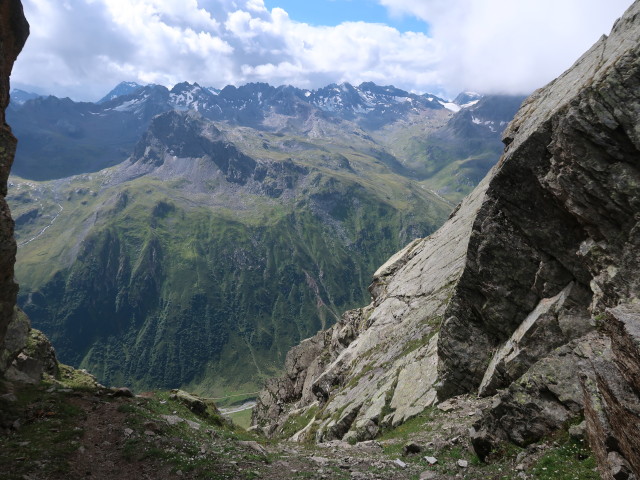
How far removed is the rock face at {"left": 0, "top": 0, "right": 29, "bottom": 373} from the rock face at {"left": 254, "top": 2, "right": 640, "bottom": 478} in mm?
33590


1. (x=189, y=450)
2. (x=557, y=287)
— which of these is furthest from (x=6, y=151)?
(x=557, y=287)

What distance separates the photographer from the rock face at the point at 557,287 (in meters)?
16.7

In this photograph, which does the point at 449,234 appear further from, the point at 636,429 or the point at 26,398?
the point at 26,398

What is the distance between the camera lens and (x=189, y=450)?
2628 cm

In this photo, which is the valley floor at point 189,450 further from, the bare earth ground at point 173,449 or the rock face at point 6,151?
the rock face at point 6,151

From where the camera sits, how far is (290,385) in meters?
81.8

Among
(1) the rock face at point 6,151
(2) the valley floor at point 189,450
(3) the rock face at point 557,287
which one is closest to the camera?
(3) the rock face at point 557,287

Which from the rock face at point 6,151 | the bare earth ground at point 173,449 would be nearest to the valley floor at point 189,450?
the bare earth ground at point 173,449

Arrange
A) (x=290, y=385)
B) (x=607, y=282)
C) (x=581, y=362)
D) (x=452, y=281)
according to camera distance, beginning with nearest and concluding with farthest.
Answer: (x=581, y=362)
(x=607, y=282)
(x=452, y=281)
(x=290, y=385)

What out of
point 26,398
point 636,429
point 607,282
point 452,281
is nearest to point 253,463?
point 26,398

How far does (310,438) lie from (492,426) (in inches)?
1237

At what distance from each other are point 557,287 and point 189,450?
27.6m

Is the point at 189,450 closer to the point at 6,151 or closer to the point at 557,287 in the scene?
the point at 557,287

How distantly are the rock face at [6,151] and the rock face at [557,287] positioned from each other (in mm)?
33590
